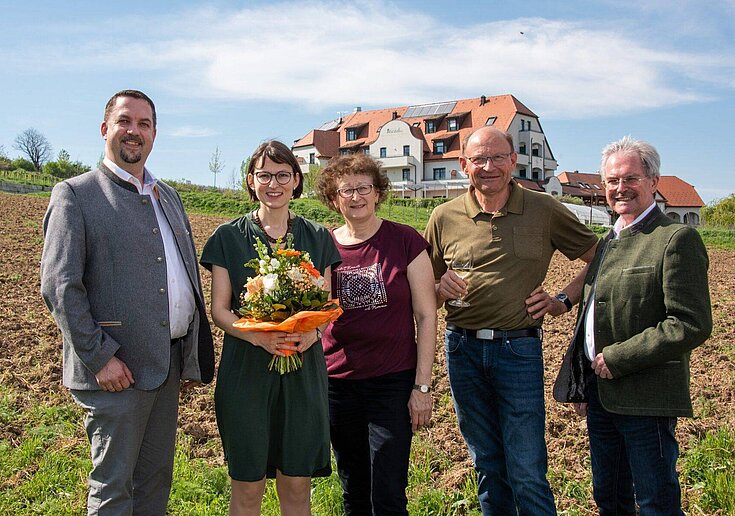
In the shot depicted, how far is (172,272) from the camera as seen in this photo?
3.65 metres

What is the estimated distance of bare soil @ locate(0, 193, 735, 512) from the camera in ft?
16.9

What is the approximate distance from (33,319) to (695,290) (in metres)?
9.06

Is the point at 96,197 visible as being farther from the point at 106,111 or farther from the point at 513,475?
the point at 513,475

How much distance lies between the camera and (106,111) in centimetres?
357

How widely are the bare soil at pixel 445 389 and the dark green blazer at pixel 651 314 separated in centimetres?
141

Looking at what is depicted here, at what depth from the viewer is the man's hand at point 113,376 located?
325cm

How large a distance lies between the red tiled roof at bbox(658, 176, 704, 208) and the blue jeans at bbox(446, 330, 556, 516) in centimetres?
6837

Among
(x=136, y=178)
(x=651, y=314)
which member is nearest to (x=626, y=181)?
(x=651, y=314)

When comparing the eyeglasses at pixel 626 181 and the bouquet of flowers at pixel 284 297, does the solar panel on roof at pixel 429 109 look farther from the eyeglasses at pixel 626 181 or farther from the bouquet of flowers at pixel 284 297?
the bouquet of flowers at pixel 284 297

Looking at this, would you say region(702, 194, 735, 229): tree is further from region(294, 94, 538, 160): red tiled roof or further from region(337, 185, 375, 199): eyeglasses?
region(337, 185, 375, 199): eyeglasses

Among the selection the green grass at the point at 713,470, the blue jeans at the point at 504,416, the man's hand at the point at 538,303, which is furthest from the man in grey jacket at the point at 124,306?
the green grass at the point at 713,470

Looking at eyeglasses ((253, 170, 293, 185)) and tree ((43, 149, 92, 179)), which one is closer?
eyeglasses ((253, 170, 293, 185))

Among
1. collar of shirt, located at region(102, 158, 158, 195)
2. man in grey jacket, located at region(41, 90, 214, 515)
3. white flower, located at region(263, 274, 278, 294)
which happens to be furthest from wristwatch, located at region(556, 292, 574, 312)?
collar of shirt, located at region(102, 158, 158, 195)

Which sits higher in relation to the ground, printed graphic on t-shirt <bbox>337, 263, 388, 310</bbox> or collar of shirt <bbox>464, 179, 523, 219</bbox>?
collar of shirt <bbox>464, 179, 523, 219</bbox>
